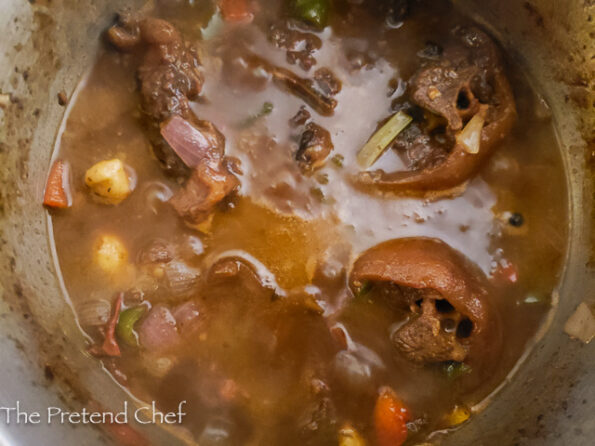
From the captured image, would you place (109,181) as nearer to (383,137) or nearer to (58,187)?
(58,187)

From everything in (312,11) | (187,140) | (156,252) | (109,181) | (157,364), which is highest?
(312,11)

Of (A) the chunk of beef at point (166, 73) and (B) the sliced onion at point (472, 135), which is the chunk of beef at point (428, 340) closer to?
(B) the sliced onion at point (472, 135)

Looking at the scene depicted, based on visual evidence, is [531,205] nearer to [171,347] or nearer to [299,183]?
[299,183]

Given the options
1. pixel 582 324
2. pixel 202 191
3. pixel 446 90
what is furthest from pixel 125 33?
pixel 582 324

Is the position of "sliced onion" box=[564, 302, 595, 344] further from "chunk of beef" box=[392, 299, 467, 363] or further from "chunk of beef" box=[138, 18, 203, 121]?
"chunk of beef" box=[138, 18, 203, 121]

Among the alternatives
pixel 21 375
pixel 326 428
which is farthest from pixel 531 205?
pixel 21 375

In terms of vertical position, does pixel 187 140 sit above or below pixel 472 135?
below

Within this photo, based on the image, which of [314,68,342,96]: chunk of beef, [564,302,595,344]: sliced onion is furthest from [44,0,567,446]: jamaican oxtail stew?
[564,302,595,344]: sliced onion

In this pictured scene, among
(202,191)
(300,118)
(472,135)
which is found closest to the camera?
(202,191)
